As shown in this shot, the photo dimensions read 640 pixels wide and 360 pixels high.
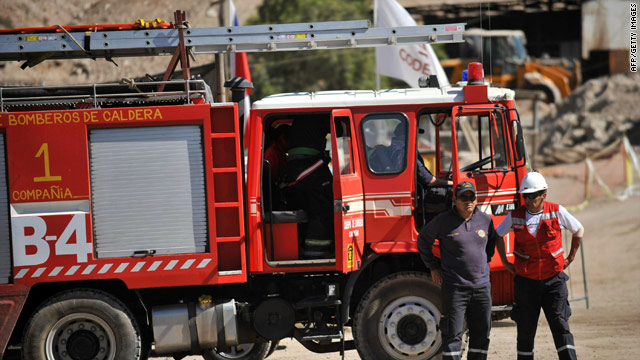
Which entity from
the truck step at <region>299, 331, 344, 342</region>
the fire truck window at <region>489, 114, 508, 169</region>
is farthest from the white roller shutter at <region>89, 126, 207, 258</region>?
the fire truck window at <region>489, 114, 508, 169</region>

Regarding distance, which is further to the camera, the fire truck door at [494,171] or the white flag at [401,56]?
the white flag at [401,56]

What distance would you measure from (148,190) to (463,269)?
3114 mm

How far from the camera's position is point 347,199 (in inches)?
302

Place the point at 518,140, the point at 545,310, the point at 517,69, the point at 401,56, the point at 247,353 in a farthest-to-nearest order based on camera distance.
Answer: the point at 517,69 < the point at 401,56 < the point at 247,353 < the point at 518,140 < the point at 545,310

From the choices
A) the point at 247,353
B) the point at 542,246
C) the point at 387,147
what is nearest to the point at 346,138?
the point at 387,147

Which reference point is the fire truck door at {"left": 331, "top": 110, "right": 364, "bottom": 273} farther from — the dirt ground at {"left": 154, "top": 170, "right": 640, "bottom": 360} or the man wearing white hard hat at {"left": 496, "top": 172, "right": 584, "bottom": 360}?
the dirt ground at {"left": 154, "top": 170, "right": 640, "bottom": 360}

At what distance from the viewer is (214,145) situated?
7.67m

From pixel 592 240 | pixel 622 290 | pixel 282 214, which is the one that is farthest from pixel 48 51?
pixel 592 240

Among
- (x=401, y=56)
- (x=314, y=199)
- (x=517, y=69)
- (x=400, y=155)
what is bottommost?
(x=314, y=199)

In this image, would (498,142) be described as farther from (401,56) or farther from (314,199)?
(401,56)

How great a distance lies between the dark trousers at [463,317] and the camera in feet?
23.9

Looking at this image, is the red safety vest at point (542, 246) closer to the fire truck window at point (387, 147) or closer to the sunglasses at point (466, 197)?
the sunglasses at point (466, 197)

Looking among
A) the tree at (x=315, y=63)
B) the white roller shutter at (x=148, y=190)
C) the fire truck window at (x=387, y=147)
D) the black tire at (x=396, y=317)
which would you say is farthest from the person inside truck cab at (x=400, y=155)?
the tree at (x=315, y=63)

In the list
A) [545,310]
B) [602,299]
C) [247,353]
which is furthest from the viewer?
[602,299]
